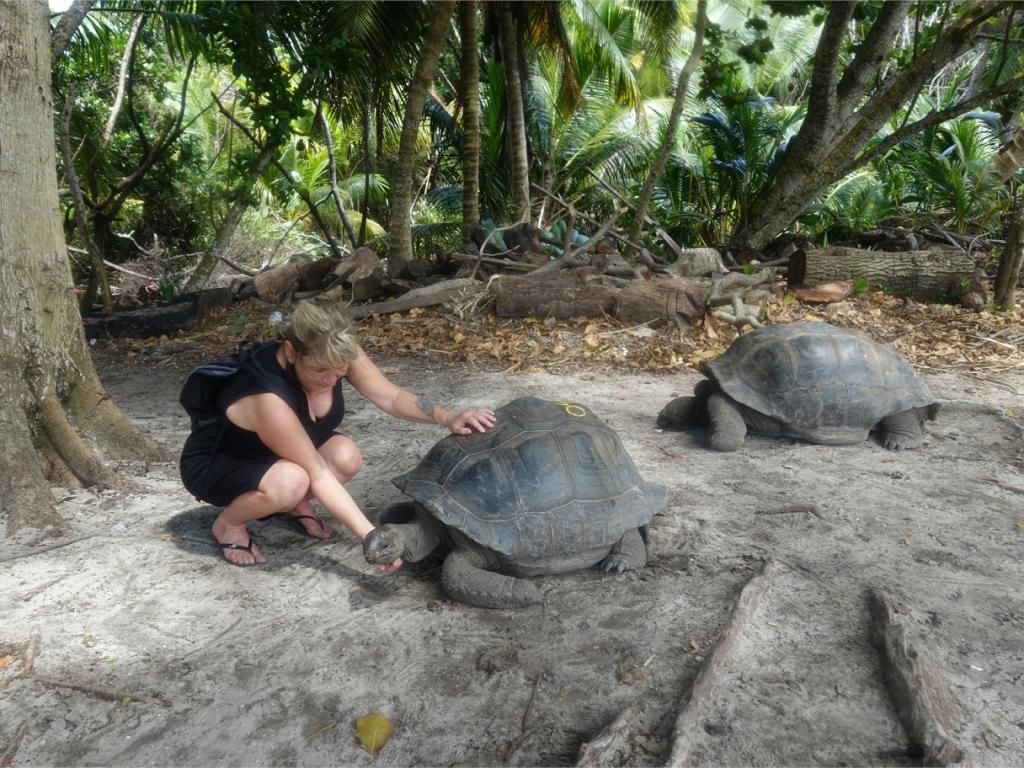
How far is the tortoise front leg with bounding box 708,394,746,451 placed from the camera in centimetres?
478

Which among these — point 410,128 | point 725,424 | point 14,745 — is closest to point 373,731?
point 14,745

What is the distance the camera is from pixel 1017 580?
10.1 feet

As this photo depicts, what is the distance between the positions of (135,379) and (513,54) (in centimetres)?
806

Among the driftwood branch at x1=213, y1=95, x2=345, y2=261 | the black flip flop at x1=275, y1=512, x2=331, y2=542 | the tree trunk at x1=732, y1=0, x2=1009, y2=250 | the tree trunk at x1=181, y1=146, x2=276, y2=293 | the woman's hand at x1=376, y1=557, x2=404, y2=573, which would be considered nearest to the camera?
the woman's hand at x1=376, y1=557, x2=404, y2=573

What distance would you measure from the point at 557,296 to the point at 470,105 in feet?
13.4

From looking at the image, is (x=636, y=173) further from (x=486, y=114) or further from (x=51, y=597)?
(x=51, y=597)

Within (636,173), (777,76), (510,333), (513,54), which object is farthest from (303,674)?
(777,76)

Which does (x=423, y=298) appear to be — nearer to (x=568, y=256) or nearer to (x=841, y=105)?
(x=568, y=256)

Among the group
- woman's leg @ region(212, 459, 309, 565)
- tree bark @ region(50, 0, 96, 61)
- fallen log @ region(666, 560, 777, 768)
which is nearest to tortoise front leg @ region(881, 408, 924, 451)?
fallen log @ region(666, 560, 777, 768)

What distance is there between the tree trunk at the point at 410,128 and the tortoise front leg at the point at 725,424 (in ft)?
A: 18.3

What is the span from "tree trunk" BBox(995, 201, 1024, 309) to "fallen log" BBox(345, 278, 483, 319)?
5.92 metres

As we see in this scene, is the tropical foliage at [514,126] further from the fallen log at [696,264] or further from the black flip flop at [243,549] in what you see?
the black flip flop at [243,549]

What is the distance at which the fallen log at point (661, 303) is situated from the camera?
7.61 metres

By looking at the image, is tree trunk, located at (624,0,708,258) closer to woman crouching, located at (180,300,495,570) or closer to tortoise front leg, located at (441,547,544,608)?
woman crouching, located at (180,300,495,570)
